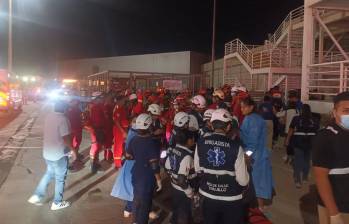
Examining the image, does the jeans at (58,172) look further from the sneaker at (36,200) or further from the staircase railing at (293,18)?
the staircase railing at (293,18)

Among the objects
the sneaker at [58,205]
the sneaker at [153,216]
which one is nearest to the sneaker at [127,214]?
the sneaker at [153,216]

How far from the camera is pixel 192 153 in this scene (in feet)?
16.4

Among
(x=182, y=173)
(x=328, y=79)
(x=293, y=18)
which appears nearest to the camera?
(x=182, y=173)

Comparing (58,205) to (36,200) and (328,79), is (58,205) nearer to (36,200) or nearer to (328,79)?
(36,200)

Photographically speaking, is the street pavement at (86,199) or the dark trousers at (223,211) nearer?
the dark trousers at (223,211)

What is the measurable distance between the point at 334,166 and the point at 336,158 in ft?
0.22

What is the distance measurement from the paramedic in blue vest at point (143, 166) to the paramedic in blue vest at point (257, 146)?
1.77 m

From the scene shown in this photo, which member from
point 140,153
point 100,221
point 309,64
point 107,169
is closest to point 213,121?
point 140,153

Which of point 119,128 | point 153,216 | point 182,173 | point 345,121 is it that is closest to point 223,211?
point 182,173

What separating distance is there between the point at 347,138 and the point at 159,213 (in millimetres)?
4059

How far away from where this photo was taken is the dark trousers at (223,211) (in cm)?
412

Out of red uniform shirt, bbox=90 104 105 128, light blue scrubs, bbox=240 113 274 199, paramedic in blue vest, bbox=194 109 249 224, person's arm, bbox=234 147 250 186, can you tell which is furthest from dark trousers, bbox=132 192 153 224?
red uniform shirt, bbox=90 104 105 128

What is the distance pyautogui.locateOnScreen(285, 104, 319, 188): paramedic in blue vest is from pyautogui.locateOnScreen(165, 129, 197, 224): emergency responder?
13.1ft

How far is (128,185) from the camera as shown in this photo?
249 inches
